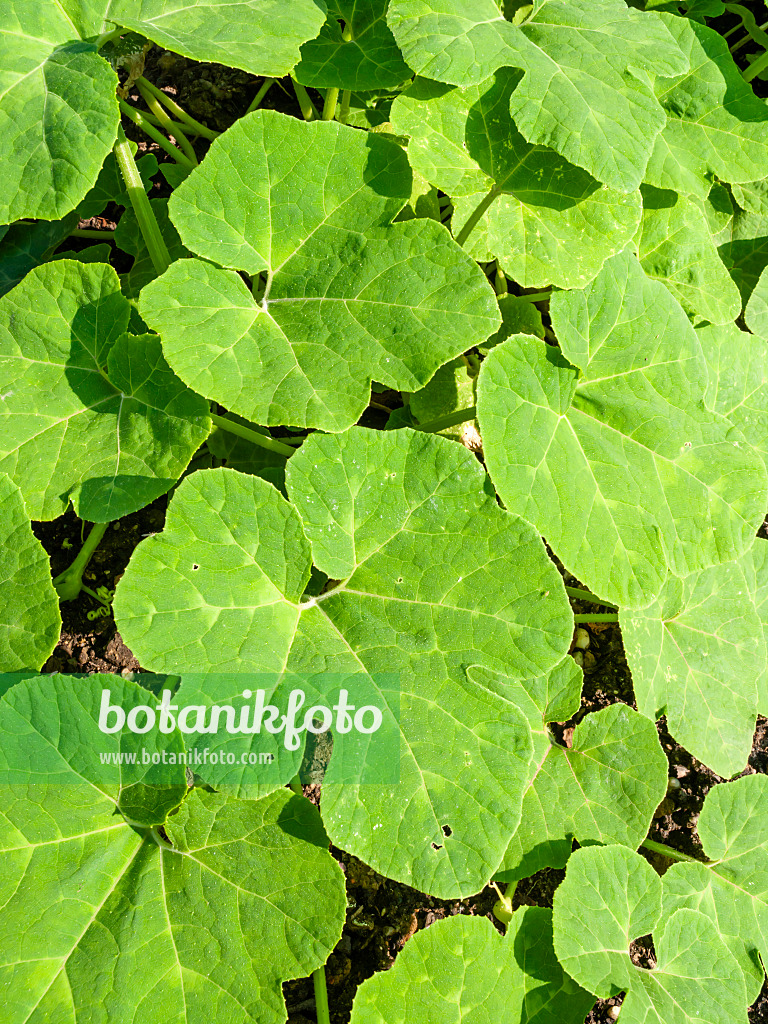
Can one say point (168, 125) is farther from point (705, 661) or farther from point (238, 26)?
point (705, 661)

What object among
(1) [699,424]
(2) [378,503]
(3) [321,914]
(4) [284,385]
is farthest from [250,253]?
(3) [321,914]

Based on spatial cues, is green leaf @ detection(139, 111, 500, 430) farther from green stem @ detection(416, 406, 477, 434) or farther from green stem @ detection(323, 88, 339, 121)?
green stem @ detection(323, 88, 339, 121)

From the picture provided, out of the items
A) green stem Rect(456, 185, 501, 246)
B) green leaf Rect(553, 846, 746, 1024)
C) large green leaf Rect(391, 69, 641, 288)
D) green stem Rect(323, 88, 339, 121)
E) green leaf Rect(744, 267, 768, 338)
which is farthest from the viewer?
green leaf Rect(744, 267, 768, 338)

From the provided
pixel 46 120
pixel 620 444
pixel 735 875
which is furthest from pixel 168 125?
pixel 735 875

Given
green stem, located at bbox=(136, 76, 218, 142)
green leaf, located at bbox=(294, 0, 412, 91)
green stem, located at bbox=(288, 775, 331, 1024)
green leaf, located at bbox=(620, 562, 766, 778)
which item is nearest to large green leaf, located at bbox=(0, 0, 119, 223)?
green leaf, located at bbox=(294, 0, 412, 91)

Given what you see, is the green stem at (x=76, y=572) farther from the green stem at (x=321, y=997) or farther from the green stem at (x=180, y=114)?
Result: the green stem at (x=180, y=114)

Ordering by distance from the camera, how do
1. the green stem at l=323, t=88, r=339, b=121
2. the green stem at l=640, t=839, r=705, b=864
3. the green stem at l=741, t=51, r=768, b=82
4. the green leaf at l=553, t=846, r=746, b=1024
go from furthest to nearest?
the green stem at l=741, t=51, r=768, b=82 < the green stem at l=323, t=88, r=339, b=121 < the green stem at l=640, t=839, r=705, b=864 < the green leaf at l=553, t=846, r=746, b=1024

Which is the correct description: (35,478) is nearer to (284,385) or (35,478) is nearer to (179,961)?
(284,385)
